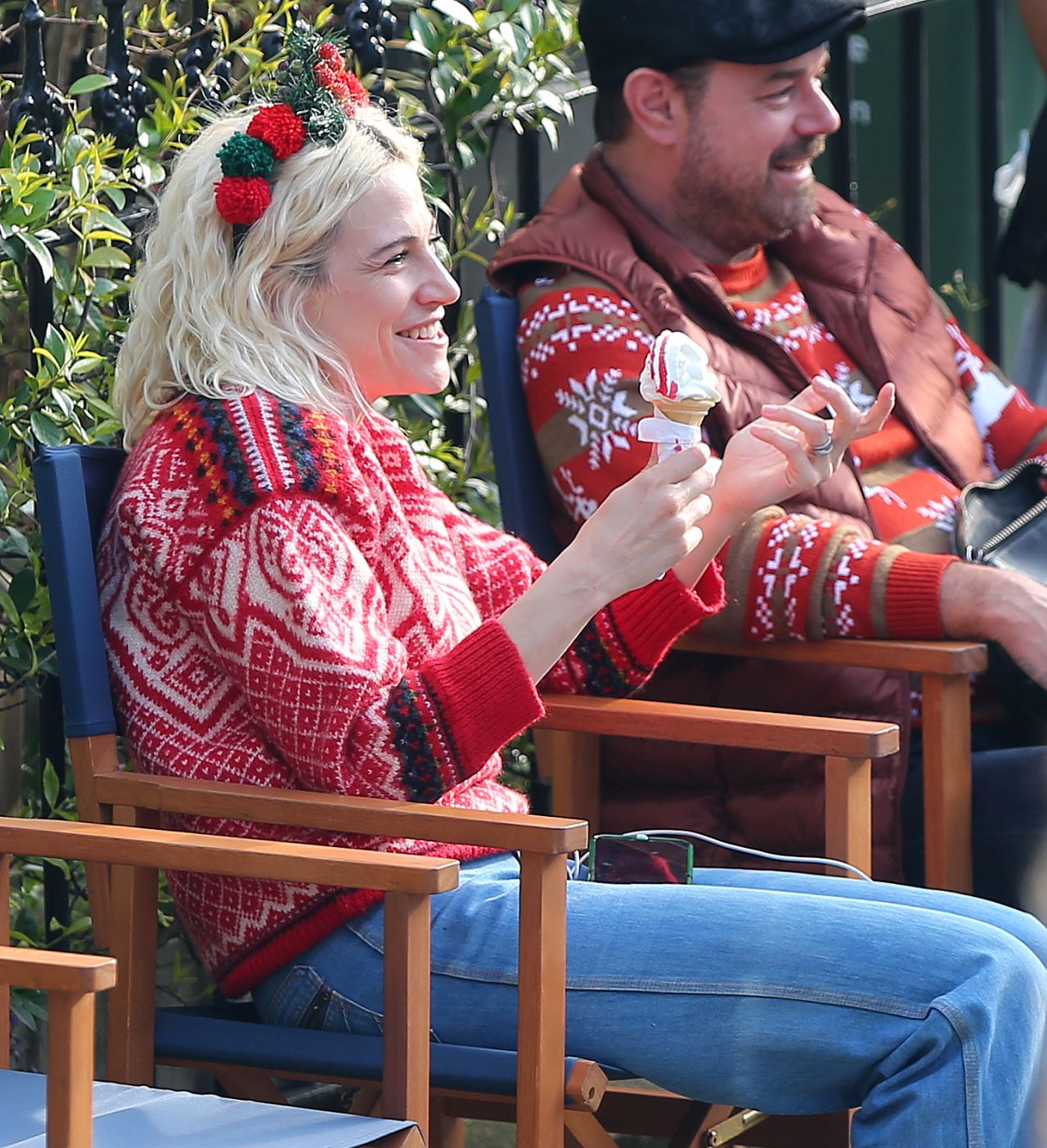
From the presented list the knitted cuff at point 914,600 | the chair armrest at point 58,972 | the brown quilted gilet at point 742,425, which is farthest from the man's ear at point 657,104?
the chair armrest at point 58,972

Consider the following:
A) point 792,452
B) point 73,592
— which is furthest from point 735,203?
point 73,592

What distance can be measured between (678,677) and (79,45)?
4.67 ft

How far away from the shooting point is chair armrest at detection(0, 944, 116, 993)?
5.36ft

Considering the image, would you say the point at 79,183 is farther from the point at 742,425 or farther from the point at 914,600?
the point at 914,600

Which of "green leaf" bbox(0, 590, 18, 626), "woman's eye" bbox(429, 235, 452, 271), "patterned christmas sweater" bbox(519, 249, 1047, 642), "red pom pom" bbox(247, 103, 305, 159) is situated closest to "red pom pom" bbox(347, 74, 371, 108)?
"red pom pom" bbox(247, 103, 305, 159)

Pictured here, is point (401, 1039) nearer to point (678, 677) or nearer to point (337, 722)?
point (337, 722)

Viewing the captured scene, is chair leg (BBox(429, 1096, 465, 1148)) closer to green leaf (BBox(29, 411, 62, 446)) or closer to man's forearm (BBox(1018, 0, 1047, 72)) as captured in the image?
green leaf (BBox(29, 411, 62, 446))

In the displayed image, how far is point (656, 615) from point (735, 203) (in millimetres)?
860

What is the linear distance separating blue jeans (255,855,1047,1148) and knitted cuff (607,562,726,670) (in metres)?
0.56

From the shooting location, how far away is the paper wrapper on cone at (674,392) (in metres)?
2.47

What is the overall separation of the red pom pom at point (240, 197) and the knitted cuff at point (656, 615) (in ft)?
2.54

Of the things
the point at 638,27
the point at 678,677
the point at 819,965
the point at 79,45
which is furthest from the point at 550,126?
the point at 819,965

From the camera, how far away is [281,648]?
2.21m

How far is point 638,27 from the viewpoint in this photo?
3.22 meters
